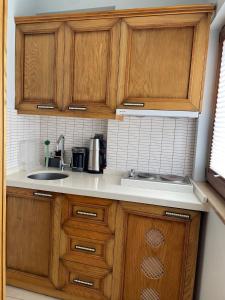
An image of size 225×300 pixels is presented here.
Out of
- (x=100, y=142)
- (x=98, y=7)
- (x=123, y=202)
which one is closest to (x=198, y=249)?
(x=123, y=202)

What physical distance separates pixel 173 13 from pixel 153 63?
0.35 meters

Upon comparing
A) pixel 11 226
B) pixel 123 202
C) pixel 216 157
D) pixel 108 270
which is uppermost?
pixel 216 157

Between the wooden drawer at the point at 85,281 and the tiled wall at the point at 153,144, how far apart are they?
33.9 inches

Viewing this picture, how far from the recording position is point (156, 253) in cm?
165

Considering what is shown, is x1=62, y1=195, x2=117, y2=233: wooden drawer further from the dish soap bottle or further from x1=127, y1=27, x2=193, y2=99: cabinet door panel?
x1=127, y1=27, x2=193, y2=99: cabinet door panel

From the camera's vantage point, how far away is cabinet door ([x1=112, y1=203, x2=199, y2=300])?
1.59 m

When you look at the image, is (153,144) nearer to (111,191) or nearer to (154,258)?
(111,191)

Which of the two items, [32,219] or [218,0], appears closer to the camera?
[218,0]

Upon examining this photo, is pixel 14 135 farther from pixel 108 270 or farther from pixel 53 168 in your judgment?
pixel 108 270

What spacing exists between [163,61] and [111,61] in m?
0.38

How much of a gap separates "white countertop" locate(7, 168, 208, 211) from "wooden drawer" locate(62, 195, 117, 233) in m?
0.05

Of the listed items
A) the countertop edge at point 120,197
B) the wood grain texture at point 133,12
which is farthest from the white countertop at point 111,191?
the wood grain texture at point 133,12

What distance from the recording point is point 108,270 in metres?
1.75

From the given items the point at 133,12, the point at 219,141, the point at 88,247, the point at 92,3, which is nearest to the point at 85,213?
the point at 88,247
